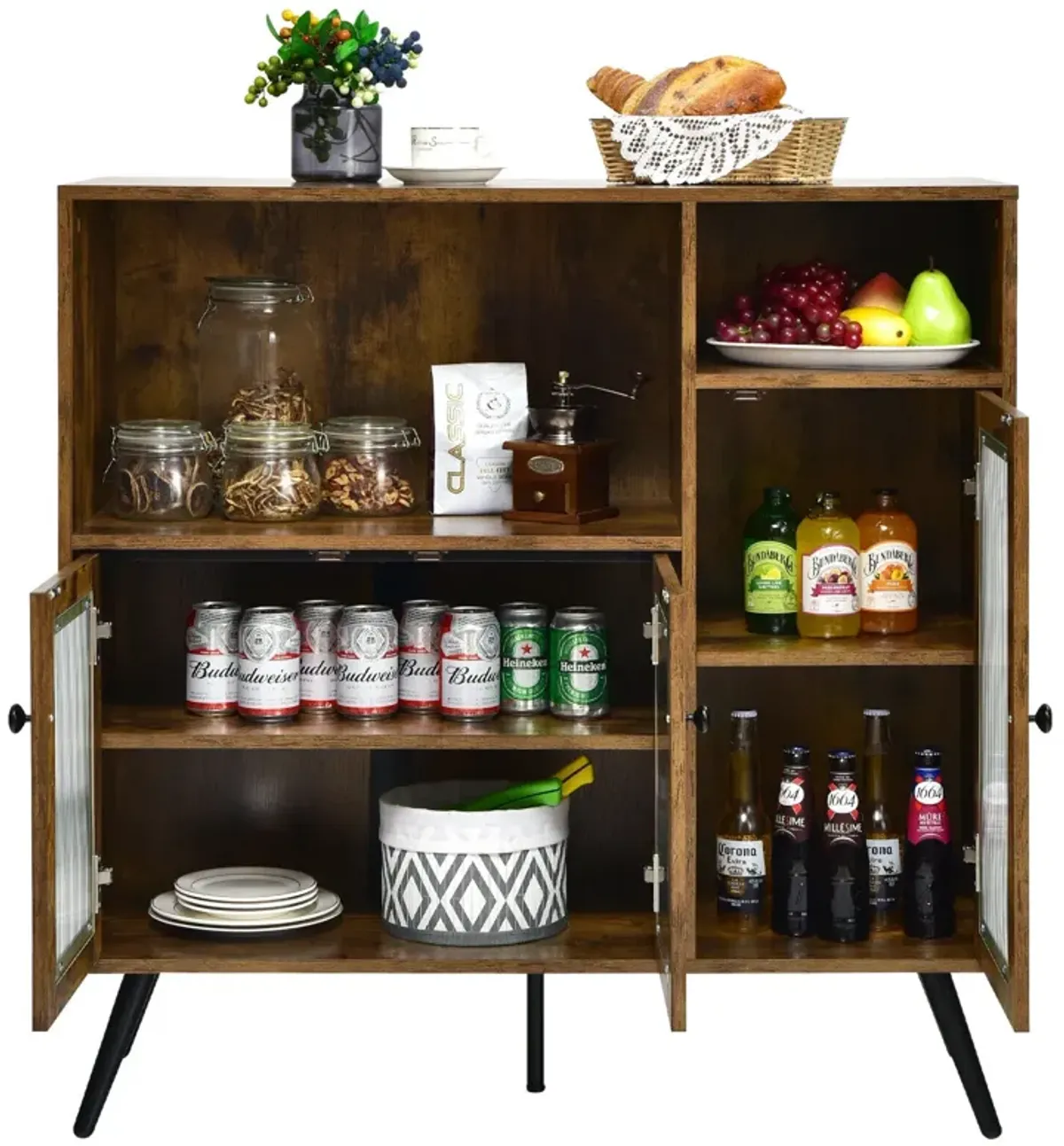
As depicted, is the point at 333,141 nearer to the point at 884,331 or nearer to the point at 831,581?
the point at 884,331

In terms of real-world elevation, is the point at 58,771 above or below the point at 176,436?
below

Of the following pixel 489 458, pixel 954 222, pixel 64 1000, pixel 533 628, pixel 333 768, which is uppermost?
pixel 954 222

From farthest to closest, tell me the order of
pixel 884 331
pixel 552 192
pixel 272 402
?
1. pixel 272 402
2. pixel 884 331
3. pixel 552 192

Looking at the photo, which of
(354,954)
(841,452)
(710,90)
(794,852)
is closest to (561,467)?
(841,452)

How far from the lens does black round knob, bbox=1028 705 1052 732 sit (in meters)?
3.95

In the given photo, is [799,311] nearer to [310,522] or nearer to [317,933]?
[310,522]

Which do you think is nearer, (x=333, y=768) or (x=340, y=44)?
(x=340, y=44)

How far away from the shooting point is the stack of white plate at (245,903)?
4297mm

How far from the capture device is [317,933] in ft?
14.3

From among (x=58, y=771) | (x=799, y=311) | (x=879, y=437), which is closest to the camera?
Answer: (x=58, y=771)

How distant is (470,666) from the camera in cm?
→ 428

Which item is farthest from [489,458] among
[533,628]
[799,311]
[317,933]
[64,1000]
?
[64,1000]

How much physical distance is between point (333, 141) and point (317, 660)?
92cm

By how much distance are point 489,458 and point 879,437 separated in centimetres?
74
